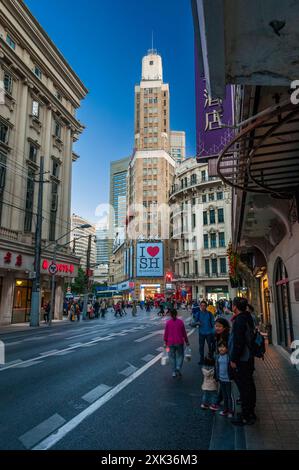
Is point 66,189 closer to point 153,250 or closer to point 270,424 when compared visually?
point 270,424

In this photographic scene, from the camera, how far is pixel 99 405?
5.89 metres

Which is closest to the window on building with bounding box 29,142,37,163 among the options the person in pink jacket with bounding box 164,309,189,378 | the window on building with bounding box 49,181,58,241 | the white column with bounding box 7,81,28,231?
the white column with bounding box 7,81,28,231

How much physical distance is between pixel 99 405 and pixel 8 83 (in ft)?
94.3

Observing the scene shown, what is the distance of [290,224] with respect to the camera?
9438mm

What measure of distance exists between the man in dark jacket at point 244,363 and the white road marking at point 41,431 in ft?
8.66

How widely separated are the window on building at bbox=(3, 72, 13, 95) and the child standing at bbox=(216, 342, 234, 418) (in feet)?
92.7

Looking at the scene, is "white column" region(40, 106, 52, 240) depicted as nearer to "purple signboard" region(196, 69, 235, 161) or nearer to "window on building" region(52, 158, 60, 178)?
"window on building" region(52, 158, 60, 178)

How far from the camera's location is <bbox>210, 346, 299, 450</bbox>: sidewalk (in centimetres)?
418

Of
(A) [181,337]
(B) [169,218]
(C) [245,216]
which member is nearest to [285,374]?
(A) [181,337]

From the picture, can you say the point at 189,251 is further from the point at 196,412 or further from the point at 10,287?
the point at 196,412

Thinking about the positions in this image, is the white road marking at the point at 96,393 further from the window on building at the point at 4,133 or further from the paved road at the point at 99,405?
the window on building at the point at 4,133

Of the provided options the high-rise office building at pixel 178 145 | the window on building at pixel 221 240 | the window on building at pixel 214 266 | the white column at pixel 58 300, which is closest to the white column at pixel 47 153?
the white column at pixel 58 300
